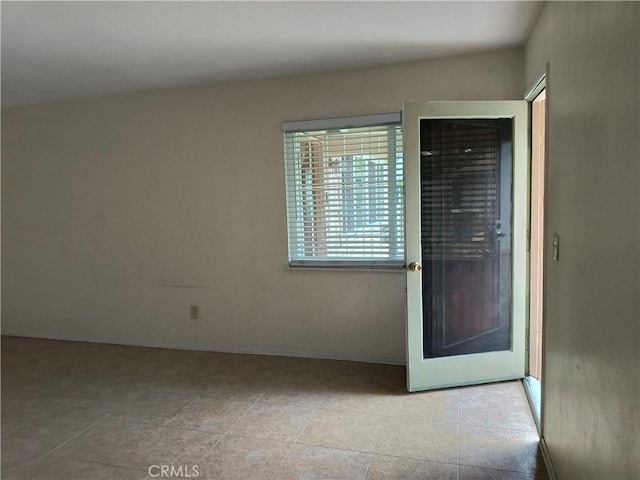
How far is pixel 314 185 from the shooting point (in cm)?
357

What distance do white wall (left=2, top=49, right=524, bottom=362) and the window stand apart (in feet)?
0.37

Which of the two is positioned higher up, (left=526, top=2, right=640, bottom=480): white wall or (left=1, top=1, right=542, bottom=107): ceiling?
(left=1, top=1, right=542, bottom=107): ceiling

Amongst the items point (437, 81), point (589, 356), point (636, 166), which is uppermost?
point (437, 81)

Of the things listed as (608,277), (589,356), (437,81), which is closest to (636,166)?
(608,277)

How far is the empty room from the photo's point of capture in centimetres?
165

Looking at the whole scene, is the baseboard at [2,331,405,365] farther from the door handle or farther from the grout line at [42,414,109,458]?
the grout line at [42,414,109,458]

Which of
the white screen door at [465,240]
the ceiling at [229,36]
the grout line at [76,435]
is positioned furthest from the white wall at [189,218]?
the grout line at [76,435]

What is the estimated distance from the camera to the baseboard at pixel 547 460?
6.52 ft

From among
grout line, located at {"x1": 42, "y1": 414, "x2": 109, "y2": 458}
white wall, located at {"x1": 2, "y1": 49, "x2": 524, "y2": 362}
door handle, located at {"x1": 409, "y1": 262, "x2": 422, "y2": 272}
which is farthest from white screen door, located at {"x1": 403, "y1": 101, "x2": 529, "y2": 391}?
grout line, located at {"x1": 42, "y1": 414, "x2": 109, "y2": 458}

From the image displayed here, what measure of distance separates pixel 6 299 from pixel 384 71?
4504 mm

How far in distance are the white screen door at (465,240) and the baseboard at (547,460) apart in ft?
2.58

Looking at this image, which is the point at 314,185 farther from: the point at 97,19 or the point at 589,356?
the point at 589,356

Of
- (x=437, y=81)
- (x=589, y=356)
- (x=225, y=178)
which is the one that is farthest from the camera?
(x=225, y=178)

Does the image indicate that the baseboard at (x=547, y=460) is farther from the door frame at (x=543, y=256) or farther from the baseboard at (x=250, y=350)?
the baseboard at (x=250, y=350)
